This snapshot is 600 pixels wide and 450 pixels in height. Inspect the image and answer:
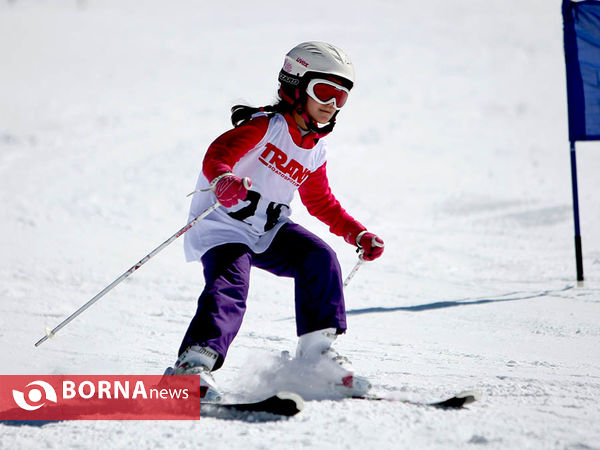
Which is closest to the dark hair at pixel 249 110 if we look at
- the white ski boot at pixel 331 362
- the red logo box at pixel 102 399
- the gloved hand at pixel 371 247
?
the gloved hand at pixel 371 247

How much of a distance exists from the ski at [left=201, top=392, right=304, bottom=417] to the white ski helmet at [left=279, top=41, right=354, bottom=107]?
1419 mm

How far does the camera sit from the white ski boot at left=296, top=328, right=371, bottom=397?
281 cm

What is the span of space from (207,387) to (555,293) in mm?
3658

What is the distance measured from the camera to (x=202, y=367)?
8.55 ft

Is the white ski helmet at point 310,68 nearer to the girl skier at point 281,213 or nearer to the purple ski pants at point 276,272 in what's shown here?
the girl skier at point 281,213

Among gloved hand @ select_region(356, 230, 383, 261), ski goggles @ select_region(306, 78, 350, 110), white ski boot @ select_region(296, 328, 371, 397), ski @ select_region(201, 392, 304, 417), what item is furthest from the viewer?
gloved hand @ select_region(356, 230, 383, 261)

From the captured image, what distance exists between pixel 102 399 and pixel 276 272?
0.96 meters

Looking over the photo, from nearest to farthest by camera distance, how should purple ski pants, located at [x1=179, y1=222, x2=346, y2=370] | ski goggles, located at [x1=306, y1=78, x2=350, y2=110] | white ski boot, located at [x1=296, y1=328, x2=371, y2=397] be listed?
1. purple ski pants, located at [x1=179, y1=222, x2=346, y2=370]
2. white ski boot, located at [x1=296, y1=328, x2=371, y2=397]
3. ski goggles, located at [x1=306, y1=78, x2=350, y2=110]

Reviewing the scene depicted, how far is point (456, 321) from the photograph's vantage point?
4574 millimetres

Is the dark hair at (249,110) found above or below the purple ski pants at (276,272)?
above

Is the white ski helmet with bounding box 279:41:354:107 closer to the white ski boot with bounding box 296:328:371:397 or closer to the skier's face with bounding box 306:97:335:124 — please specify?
the skier's face with bounding box 306:97:335:124

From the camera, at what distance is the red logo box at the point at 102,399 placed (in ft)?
8.18

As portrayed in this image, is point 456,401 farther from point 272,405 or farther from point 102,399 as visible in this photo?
point 102,399

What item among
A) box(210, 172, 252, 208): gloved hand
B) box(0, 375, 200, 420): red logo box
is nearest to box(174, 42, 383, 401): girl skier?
box(210, 172, 252, 208): gloved hand
